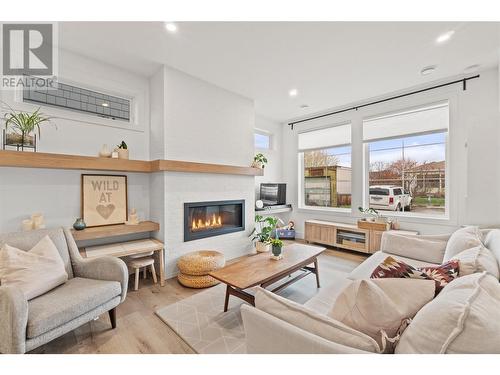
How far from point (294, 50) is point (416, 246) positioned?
2681mm

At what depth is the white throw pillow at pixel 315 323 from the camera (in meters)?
0.78

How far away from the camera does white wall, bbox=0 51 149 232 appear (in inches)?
91.7

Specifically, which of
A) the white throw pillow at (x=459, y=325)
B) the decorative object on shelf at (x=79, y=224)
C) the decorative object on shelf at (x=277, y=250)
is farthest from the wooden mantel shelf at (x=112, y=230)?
the white throw pillow at (x=459, y=325)

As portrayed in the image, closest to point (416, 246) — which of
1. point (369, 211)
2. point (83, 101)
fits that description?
point (369, 211)

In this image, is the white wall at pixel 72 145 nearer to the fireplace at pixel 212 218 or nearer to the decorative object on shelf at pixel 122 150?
the decorative object on shelf at pixel 122 150

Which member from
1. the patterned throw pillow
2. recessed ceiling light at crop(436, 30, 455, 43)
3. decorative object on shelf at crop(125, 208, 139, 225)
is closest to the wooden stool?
decorative object on shelf at crop(125, 208, 139, 225)

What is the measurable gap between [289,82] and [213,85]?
4.02 feet

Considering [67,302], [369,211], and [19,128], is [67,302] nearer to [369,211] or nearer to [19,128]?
[19,128]

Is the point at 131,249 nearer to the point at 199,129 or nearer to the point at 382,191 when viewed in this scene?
the point at 199,129

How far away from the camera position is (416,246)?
7.89 feet

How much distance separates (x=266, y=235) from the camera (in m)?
3.50

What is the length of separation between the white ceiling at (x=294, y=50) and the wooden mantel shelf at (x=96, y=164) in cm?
134

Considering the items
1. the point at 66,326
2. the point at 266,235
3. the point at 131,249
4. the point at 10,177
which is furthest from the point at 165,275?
the point at 10,177

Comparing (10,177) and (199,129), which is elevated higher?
(199,129)
